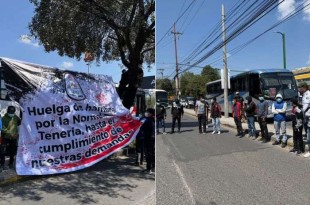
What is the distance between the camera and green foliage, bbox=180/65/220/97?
1600 millimetres

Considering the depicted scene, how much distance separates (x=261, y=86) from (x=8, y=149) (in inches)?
250

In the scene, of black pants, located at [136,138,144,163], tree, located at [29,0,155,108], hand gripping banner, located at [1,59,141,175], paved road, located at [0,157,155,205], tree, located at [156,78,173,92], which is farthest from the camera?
black pants, located at [136,138,144,163]

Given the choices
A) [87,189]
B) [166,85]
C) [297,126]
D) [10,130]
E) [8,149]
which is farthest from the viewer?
[8,149]

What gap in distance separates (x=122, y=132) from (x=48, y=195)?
5.18ft

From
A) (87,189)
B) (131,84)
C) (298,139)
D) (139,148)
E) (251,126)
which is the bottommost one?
(87,189)

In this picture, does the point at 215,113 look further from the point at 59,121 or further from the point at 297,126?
the point at 59,121

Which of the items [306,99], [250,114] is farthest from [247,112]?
[306,99]

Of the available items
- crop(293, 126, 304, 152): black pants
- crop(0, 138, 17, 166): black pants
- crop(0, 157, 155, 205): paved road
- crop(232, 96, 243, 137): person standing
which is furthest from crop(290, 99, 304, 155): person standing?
crop(0, 138, 17, 166): black pants

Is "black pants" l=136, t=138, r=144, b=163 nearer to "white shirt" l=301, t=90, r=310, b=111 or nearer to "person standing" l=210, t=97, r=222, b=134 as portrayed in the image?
"person standing" l=210, t=97, r=222, b=134

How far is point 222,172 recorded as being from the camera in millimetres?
1837

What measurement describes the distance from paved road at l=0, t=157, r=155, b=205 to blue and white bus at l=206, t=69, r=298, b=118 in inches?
119

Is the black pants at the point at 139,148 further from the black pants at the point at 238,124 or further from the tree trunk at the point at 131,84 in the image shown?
the black pants at the point at 238,124

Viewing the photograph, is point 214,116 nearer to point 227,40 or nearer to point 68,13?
point 227,40

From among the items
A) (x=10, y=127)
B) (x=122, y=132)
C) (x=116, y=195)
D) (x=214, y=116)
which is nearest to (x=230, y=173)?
(x=214, y=116)
